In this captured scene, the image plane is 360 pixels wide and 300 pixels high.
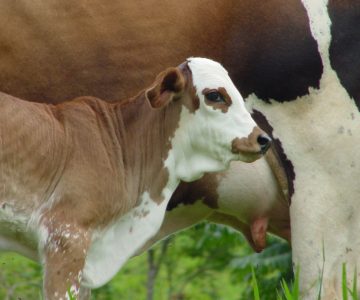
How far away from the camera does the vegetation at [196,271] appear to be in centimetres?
1171

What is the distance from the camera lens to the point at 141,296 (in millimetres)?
15719

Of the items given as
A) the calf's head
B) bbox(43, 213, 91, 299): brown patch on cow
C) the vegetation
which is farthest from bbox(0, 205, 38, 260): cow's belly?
the vegetation

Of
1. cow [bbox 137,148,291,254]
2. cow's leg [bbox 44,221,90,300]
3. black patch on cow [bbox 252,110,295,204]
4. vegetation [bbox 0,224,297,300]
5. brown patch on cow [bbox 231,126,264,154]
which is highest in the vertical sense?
brown patch on cow [bbox 231,126,264,154]

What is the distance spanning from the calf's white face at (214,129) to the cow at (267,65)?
597 millimetres

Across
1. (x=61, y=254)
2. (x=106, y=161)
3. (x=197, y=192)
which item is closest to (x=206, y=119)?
(x=106, y=161)

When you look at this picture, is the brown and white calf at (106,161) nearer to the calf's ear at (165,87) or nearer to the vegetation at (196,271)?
the calf's ear at (165,87)

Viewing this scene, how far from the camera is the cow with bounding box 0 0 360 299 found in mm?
8883

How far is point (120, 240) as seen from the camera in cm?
842

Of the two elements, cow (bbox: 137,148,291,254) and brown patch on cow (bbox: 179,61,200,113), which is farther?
cow (bbox: 137,148,291,254)

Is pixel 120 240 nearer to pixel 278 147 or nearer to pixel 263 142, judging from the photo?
pixel 263 142

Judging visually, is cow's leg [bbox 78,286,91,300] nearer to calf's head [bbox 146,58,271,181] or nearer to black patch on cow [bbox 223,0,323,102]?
calf's head [bbox 146,58,271,181]

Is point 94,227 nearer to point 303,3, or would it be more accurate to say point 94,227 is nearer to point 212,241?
point 303,3

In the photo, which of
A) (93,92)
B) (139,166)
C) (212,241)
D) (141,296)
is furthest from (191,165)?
(141,296)

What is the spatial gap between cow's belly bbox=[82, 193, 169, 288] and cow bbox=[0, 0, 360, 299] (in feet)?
2.63
